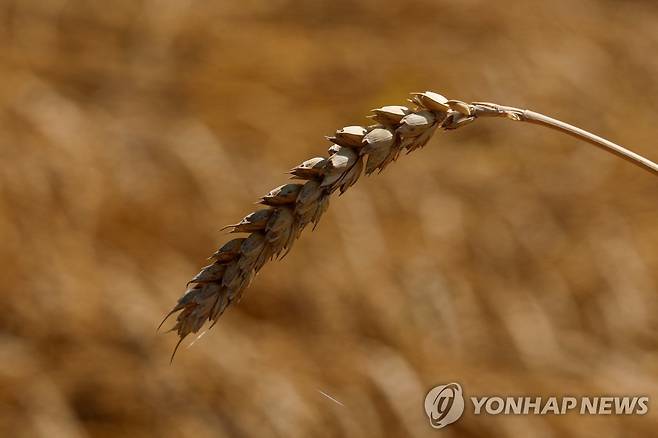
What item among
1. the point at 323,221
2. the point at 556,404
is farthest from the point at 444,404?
the point at 323,221

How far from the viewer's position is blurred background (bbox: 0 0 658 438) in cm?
224

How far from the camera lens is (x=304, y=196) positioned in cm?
60

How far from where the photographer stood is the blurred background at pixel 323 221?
88.0 inches

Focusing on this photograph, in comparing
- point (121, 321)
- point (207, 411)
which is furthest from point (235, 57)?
point (207, 411)

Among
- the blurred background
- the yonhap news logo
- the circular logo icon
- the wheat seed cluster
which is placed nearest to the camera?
the wheat seed cluster

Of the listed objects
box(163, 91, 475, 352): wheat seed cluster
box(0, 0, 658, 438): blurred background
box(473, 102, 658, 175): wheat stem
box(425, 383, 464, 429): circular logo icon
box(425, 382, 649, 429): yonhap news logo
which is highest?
box(0, 0, 658, 438): blurred background

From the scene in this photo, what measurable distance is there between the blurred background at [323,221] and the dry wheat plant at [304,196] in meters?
1.53

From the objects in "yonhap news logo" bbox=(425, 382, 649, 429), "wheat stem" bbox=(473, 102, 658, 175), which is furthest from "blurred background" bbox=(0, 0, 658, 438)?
"wheat stem" bbox=(473, 102, 658, 175)

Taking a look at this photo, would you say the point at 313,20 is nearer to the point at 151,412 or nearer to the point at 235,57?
the point at 235,57

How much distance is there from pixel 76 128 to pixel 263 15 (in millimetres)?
907

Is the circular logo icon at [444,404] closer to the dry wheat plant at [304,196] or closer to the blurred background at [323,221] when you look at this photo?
the blurred background at [323,221]

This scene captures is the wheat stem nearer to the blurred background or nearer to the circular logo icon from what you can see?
the circular logo icon

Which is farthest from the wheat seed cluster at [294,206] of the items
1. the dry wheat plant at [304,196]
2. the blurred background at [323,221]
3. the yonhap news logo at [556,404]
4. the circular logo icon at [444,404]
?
the blurred background at [323,221]

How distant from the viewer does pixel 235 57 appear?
334 centimetres
